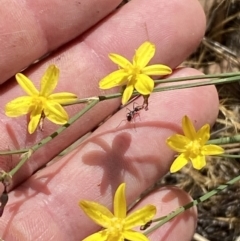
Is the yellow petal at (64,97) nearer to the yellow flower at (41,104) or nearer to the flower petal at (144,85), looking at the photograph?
the yellow flower at (41,104)

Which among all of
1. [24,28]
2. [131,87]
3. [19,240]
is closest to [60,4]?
[24,28]

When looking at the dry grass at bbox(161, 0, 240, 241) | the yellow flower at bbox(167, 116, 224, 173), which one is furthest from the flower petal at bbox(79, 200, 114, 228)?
the dry grass at bbox(161, 0, 240, 241)

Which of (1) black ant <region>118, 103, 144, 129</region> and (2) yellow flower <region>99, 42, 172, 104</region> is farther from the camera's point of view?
(1) black ant <region>118, 103, 144, 129</region>

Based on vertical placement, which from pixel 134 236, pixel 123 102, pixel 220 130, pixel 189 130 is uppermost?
pixel 123 102

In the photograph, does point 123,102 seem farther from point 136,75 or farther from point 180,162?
point 180,162

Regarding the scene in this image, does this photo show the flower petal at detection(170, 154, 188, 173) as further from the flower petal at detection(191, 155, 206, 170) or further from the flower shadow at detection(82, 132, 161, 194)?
the flower shadow at detection(82, 132, 161, 194)

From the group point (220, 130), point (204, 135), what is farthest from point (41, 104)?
point (220, 130)

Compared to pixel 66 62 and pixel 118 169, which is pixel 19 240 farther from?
pixel 66 62

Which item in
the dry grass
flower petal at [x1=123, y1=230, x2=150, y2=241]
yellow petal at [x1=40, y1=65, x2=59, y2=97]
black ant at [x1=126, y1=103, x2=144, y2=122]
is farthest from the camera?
the dry grass

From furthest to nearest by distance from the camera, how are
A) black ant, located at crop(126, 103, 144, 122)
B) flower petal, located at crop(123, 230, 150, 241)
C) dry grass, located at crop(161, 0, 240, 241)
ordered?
dry grass, located at crop(161, 0, 240, 241)
black ant, located at crop(126, 103, 144, 122)
flower petal, located at crop(123, 230, 150, 241)
